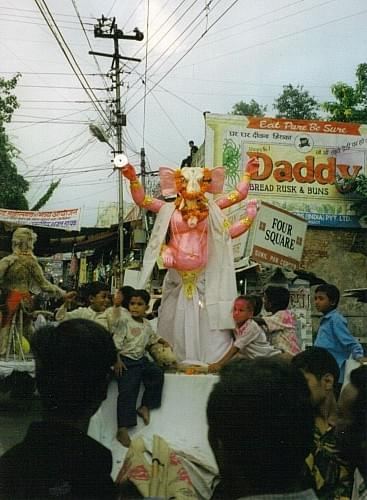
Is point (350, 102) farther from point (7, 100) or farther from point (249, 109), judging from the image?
point (7, 100)

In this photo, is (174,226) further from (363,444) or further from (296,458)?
(296,458)

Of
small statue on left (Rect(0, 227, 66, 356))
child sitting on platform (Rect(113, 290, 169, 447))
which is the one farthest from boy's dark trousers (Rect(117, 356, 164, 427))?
small statue on left (Rect(0, 227, 66, 356))

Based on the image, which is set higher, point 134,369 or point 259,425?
point 259,425

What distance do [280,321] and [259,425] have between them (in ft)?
4.69

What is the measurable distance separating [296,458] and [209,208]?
173 cm

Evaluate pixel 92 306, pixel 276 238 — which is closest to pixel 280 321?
pixel 276 238

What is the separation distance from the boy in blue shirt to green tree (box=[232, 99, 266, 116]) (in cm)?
75

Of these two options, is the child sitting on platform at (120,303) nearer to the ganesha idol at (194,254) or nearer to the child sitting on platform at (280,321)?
the ganesha idol at (194,254)

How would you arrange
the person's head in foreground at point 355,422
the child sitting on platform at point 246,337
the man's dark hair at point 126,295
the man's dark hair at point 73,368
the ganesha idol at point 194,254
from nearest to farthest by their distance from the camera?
the man's dark hair at point 73,368
the person's head in foreground at point 355,422
the man's dark hair at point 126,295
the child sitting on platform at point 246,337
the ganesha idol at point 194,254

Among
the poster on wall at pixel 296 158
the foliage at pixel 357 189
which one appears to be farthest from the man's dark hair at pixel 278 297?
the foliage at pixel 357 189

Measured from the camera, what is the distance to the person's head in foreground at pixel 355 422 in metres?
1.59

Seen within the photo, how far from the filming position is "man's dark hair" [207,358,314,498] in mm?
990

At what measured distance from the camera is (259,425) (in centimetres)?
104

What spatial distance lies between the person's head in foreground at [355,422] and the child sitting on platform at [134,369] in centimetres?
66
